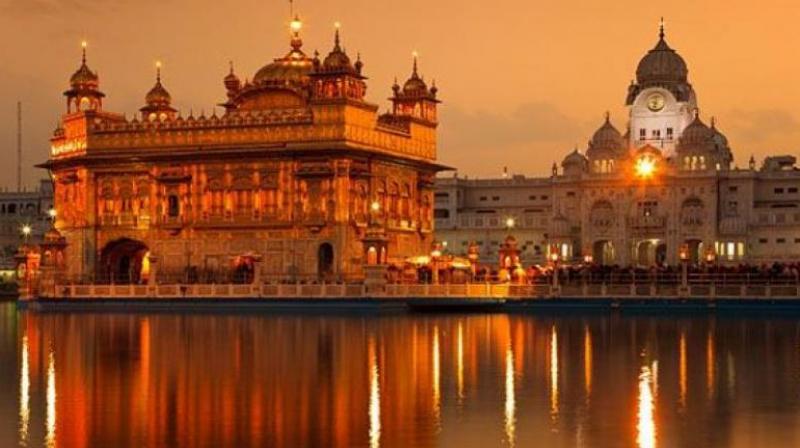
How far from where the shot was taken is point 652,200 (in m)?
91.4

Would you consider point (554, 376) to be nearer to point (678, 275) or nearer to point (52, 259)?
point (678, 275)

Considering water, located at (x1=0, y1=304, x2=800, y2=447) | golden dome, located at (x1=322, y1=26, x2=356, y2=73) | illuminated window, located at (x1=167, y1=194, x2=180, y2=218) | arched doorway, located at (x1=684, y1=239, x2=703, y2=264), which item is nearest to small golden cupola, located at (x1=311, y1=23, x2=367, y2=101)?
golden dome, located at (x1=322, y1=26, x2=356, y2=73)

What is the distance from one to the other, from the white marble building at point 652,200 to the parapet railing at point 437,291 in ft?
119

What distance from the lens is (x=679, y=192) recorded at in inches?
3563

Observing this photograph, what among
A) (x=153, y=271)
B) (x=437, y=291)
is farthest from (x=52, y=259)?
(x=437, y=291)

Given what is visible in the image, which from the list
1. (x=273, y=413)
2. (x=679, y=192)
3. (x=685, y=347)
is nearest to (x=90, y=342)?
(x=685, y=347)

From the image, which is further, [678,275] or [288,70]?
[288,70]

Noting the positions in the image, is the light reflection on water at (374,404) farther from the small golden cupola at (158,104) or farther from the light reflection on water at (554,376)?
the small golden cupola at (158,104)

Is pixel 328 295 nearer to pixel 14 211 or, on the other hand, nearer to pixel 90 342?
pixel 90 342

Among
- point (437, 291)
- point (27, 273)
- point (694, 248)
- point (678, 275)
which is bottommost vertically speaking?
point (437, 291)

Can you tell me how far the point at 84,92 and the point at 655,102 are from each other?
47.5 meters

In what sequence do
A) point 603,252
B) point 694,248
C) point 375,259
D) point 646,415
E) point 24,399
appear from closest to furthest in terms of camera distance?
1. point 646,415
2. point 24,399
3. point 375,259
4. point 694,248
5. point 603,252

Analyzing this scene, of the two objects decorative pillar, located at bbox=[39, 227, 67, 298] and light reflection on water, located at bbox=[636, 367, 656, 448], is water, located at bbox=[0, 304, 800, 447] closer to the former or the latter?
light reflection on water, located at bbox=[636, 367, 656, 448]

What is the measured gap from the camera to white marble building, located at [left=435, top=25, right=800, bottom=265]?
293 feet
